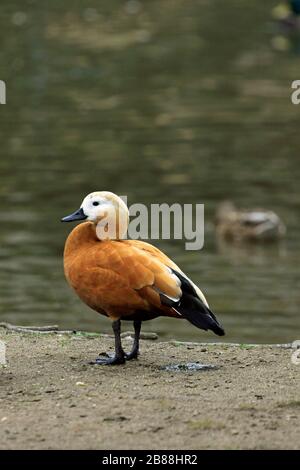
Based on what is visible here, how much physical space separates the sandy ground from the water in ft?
13.9

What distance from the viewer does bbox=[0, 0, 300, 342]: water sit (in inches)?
559

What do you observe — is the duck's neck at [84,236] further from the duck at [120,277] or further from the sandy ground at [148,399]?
the sandy ground at [148,399]

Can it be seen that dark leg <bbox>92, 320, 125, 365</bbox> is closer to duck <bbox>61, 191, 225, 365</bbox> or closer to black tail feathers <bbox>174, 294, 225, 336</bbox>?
duck <bbox>61, 191, 225, 365</bbox>

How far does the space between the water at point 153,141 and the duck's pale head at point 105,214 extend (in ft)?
15.3

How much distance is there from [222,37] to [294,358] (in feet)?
90.9

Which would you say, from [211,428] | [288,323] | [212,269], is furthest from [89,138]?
[211,428]

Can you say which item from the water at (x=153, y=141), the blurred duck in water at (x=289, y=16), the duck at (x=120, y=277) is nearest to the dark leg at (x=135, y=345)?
the duck at (x=120, y=277)

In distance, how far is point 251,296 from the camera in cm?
1415

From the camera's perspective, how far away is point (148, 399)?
21.4ft

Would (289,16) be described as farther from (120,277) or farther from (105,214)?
(120,277)

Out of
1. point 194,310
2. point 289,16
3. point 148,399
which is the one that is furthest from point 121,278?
point 289,16

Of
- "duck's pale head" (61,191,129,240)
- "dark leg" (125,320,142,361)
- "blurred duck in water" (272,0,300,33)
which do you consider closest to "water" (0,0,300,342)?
"blurred duck in water" (272,0,300,33)

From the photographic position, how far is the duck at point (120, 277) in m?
7.17

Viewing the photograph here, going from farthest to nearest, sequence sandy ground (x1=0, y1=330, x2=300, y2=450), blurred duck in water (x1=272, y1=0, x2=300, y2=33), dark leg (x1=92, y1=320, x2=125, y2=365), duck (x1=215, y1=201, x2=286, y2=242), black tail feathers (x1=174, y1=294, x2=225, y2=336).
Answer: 1. blurred duck in water (x1=272, y1=0, x2=300, y2=33)
2. duck (x1=215, y1=201, x2=286, y2=242)
3. dark leg (x1=92, y1=320, x2=125, y2=365)
4. black tail feathers (x1=174, y1=294, x2=225, y2=336)
5. sandy ground (x1=0, y1=330, x2=300, y2=450)
